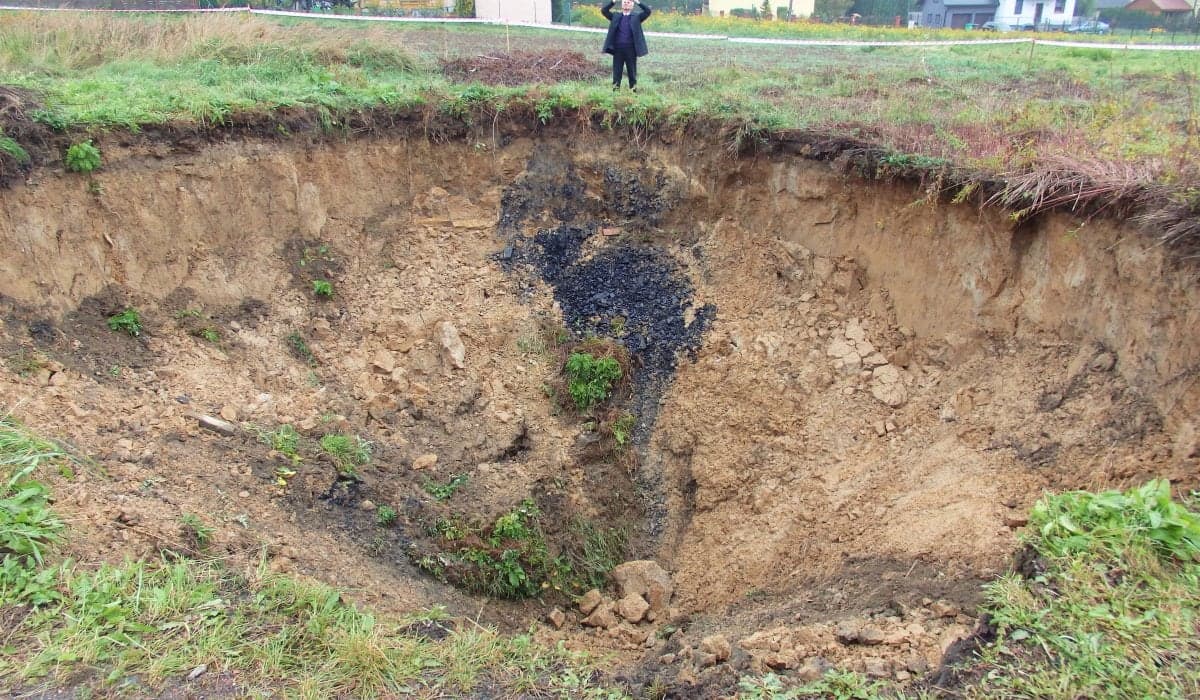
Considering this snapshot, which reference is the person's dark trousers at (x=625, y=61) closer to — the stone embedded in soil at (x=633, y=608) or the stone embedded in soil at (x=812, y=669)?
the stone embedded in soil at (x=633, y=608)

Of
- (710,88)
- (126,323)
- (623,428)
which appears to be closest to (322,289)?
(126,323)

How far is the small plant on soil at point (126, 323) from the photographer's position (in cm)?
648

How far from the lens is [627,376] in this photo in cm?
770

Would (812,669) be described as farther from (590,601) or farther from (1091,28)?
(1091,28)

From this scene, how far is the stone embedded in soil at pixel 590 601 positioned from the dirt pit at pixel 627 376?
0.13 ft

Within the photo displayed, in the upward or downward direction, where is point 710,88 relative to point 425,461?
upward

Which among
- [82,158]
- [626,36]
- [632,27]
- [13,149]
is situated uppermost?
[632,27]

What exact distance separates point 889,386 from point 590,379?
2.84 metres

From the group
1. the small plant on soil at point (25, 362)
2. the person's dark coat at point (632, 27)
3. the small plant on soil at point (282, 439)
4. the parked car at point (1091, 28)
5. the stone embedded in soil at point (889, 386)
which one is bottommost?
the small plant on soil at point (282, 439)

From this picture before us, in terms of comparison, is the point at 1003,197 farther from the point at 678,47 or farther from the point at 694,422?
the point at 678,47

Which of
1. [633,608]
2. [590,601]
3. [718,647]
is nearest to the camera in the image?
[718,647]

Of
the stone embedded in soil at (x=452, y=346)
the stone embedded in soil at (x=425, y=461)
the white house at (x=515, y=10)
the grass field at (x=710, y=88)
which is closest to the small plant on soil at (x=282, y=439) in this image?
the stone embedded in soil at (x=425, y=461)

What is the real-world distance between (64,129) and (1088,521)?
831cm

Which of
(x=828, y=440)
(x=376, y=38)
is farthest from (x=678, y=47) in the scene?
(x=828, y=440)
